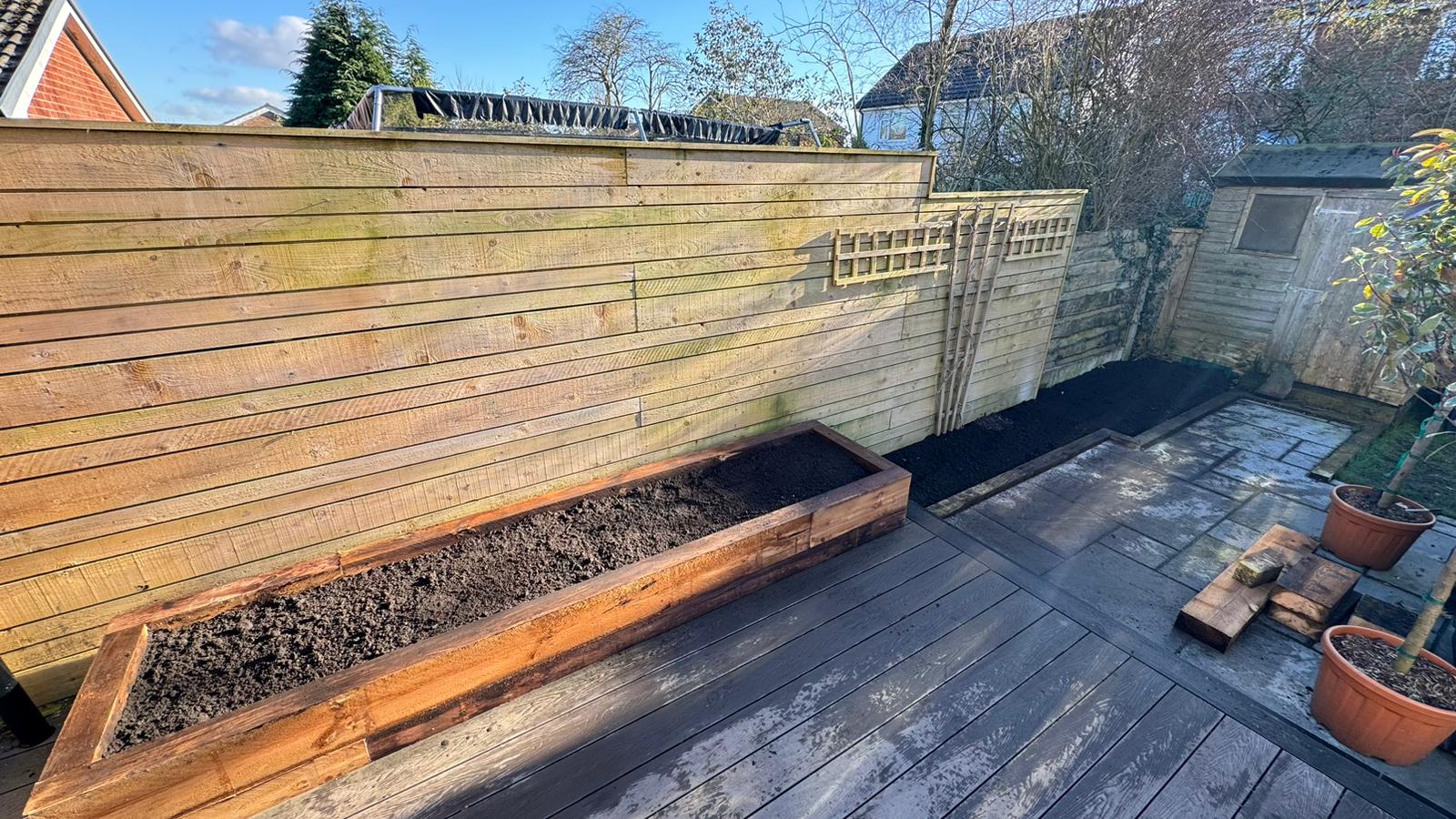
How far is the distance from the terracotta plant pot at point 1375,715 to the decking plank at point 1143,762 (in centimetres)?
32

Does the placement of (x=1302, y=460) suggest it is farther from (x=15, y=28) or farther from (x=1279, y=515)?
(x=15, y=28)

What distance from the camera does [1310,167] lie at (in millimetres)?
4500

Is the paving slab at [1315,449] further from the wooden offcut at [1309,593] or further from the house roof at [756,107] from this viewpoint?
the house roof at [756,107]

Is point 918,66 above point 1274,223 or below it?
above

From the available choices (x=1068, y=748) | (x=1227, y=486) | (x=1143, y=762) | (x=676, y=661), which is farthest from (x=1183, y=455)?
(x=676, y=661)

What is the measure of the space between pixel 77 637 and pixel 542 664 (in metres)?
1.40

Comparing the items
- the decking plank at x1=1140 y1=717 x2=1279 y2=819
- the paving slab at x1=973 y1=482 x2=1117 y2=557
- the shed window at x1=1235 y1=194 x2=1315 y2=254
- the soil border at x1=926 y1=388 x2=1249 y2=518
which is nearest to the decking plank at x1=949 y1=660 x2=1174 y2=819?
the decking plank at x1=1140 y1=717 x2=1279 y2=819

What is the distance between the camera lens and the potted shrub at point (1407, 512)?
5.34 feet

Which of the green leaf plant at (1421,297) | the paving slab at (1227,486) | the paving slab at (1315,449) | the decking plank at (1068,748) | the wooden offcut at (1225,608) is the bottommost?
the paving slab at (1315,449)

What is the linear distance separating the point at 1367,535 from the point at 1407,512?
20cm

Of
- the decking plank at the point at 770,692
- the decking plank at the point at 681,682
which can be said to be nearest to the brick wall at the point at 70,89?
the decking plank at the point at 681,682

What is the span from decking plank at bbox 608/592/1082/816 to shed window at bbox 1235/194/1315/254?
187 inches

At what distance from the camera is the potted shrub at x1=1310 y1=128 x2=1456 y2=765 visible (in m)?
1.63

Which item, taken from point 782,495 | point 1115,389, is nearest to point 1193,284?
point 1115,389
